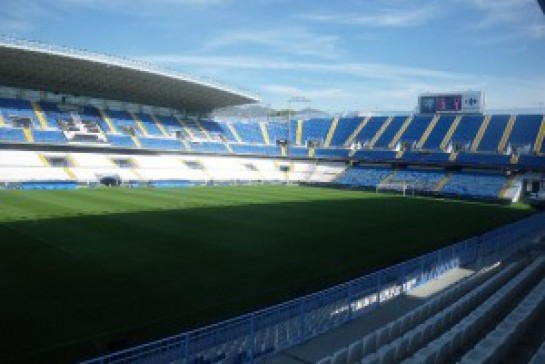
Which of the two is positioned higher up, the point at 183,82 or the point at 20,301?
the point at 183,82

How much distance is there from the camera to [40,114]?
47781mm

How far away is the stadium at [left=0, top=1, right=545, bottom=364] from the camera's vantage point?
9.75 m

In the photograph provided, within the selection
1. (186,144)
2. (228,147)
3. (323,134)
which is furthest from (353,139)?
(186,144)

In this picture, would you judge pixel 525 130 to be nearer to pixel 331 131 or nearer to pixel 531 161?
pixel 531 161

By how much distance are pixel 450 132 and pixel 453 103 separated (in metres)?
5.76

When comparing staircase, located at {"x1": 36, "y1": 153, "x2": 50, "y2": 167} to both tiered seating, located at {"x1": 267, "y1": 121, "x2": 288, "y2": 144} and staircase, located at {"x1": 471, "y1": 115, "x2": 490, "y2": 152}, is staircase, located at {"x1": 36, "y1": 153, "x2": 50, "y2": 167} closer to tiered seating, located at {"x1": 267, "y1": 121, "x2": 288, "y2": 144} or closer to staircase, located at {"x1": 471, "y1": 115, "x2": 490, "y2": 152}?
tiered seating, located at {"x1": 267, "y1": 121, "x2": 288, "y2": 144}

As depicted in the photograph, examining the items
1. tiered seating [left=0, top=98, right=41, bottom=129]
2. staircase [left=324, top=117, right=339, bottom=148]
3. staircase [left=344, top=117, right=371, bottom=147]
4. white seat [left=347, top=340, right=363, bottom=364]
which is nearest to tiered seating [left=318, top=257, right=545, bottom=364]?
white seat [left=347, top=340, right=363, bottom=364]

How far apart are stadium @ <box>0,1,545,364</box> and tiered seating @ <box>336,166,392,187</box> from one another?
0.35m

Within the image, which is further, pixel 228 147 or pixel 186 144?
pixel 228 147

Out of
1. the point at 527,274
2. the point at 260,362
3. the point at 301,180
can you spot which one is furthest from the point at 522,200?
the point at 260,362

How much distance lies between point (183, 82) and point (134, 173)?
1126cm

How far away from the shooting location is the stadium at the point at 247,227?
9750 millimetres

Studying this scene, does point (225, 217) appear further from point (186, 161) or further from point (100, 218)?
point (186, 161)

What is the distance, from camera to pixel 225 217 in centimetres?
2703
